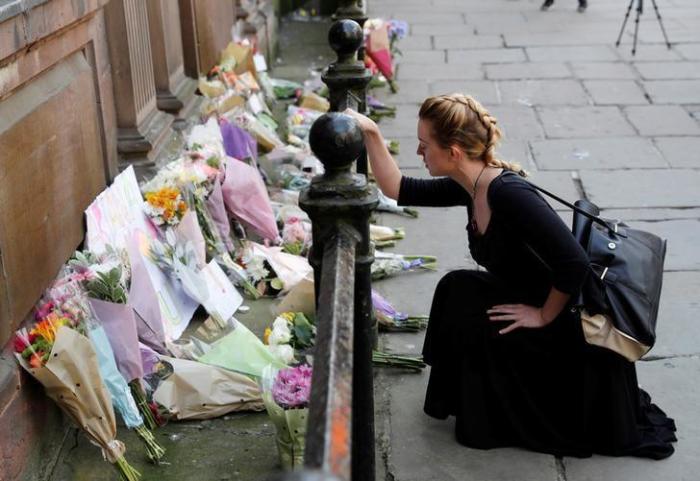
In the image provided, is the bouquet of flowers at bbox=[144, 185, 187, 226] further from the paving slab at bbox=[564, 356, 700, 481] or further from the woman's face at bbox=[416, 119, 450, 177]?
the paving slab at bbox=[564, 356, 700, 481]

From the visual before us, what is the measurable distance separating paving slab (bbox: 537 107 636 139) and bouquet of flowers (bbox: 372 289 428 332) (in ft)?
10.8

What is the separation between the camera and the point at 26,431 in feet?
10.1

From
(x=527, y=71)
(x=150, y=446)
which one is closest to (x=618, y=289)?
(x=150, y=446)

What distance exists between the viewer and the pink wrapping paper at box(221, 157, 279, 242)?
5098mm

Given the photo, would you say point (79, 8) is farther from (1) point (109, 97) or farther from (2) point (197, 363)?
(2) point (197, 363)

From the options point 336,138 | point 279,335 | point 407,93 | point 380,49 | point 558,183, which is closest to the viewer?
point 336,138

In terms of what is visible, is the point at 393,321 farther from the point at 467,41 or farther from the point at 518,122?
the point at 467,41

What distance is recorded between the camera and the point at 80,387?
3.10 metres

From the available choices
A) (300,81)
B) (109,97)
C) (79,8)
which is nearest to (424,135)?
(79,8)

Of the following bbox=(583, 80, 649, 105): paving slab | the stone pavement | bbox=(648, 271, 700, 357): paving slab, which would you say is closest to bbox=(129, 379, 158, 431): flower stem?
the stone pavement

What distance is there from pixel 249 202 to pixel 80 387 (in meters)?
2.18

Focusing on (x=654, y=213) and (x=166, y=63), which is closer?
(x=654, y=213)

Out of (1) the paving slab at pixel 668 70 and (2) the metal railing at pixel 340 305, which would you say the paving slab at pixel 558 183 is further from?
(2) the metal railing at pixel 340 305

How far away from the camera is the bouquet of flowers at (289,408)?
10.2ft
